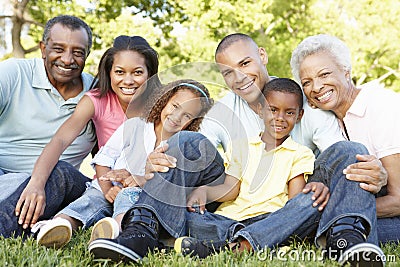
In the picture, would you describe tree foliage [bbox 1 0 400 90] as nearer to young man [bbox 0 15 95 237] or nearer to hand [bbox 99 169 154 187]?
young man [bbox 0 15 95 237]

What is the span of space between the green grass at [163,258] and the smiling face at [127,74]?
39.4 inches

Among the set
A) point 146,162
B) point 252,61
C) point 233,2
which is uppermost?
point 233,2

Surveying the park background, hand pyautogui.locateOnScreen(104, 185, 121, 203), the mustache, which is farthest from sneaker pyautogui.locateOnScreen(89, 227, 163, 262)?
the park background

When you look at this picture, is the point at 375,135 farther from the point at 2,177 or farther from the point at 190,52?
the point at 190,52

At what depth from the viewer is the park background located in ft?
35.7

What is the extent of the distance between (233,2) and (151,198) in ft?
33.2

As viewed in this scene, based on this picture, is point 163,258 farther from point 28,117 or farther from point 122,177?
point 28,117

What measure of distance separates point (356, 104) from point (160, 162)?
0.98 m

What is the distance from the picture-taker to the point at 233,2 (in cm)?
1177

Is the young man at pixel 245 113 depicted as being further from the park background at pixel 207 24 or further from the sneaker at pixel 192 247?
the park background at pixel 207 24

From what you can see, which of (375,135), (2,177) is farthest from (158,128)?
(375,135)

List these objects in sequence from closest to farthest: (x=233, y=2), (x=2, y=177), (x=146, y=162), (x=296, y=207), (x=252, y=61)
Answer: (x=296, y=207)
(x=146, y=162)
(x=2, y=177)
(x=252, y=61)
(x=233, y=2)

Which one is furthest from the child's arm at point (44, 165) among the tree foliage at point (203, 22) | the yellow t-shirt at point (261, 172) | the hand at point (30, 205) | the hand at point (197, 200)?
the tree foliage at point (203, 22)

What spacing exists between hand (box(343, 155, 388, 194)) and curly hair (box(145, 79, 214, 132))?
0.77 metres
